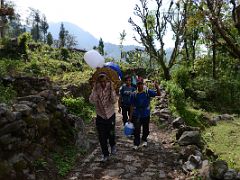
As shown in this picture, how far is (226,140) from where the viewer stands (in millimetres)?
11883

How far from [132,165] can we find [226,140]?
15.9ft

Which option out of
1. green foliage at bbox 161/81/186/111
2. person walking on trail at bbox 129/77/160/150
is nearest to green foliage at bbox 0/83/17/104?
person walking on trail at bbox 129/77/160/150

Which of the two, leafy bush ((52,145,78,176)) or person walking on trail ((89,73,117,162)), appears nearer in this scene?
leafy bush ((52,145,78,176))

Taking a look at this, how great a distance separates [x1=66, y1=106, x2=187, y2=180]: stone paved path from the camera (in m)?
7.53

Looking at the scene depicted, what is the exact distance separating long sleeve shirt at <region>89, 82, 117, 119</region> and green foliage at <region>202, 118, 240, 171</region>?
2.99m

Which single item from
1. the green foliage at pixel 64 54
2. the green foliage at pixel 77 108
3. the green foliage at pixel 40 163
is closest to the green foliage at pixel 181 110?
the green foliage at pixel 77 108

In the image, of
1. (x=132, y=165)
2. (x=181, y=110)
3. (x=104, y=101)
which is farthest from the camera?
(x=181, y=110)

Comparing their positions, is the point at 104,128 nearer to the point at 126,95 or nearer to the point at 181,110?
the point at 126,95

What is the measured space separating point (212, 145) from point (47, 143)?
5.24m

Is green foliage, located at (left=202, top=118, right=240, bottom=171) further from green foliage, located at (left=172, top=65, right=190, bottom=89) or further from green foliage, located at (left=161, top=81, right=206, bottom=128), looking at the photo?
green foliage, located at (left=172, top=65, right=190, bottom=89)

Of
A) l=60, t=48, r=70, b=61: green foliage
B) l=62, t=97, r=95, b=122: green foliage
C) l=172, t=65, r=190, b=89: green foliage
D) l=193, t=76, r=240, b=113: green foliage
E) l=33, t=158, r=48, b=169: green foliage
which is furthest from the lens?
→ l=60, t=48, r=70, b=61: green foliage

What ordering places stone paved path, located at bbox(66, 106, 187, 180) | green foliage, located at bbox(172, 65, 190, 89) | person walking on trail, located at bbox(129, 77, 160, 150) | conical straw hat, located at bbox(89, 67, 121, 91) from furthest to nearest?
green foliage, located at bbox(172, 65, 190, 89), person walking on trail, located at bbox(129, 77, 160, 150), conical straw hat, located at bbox(89, 67, 121, 91), stone paved path, located at bbox(66, 106, 187, 180)

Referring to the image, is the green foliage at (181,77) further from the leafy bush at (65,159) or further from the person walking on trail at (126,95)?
the leafy bush at (65,159)

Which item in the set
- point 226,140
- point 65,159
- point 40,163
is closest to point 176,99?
point 226,140
